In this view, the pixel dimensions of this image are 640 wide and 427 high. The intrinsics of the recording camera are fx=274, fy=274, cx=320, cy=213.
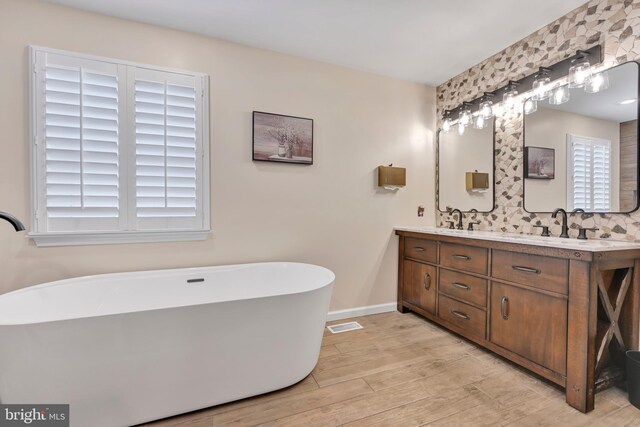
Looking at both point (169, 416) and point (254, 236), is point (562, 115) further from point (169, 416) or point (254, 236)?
point (169, 416)

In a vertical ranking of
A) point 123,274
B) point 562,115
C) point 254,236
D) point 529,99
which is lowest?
point 123,274

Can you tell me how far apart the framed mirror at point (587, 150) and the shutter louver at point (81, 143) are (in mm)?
3340

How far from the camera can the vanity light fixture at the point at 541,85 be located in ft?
7.03

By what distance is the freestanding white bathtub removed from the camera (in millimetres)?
1239

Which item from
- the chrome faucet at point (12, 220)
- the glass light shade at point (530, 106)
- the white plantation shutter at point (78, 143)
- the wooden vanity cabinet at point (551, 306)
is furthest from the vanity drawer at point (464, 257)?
the chrome faucet at point (12, 220)

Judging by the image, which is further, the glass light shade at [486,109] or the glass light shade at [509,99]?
the glass light shade at [486,109]

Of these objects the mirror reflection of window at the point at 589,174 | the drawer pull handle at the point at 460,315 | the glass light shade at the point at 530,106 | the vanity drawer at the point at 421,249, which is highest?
the glass light shade at the point at 530,106

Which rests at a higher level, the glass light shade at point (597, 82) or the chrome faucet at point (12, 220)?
the glass light shade at point (597, 82)

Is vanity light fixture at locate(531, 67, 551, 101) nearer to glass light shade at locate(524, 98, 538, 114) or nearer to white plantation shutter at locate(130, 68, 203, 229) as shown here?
glass light shade at locate(524, 98, 538, 114)

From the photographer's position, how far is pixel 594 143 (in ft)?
6.47

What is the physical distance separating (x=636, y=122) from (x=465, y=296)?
62.3 inches

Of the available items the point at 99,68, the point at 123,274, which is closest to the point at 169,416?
the point at 123,274

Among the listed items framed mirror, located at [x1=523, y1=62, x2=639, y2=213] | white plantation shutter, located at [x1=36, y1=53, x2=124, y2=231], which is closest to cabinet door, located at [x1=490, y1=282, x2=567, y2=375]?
framed mirror, located at [x1=523, y1=62, x2=639, y2=213]

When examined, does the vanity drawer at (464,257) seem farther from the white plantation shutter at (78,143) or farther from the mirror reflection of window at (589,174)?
the white plantation shutter at (78,143)
